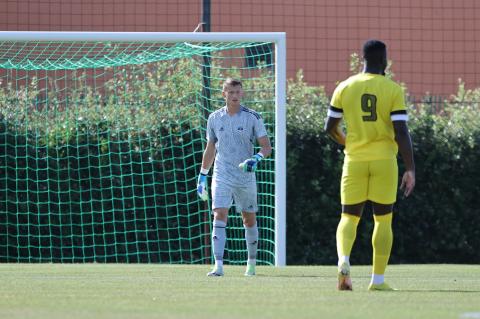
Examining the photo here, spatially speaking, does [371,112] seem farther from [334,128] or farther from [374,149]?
[334,128]

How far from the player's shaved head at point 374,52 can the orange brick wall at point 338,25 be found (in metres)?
15.6

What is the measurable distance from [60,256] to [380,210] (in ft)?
30.0

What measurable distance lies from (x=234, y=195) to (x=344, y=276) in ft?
11.0

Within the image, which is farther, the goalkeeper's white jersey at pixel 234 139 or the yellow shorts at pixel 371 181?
the goalkeeper's white jersey at pixel 234 139

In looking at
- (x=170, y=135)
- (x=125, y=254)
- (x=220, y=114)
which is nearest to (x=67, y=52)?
(x=170, y=135)

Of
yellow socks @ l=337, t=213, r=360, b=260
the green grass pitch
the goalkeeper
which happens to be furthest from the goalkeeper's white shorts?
yellow socks @ l=337, t=213, r=360, b=260

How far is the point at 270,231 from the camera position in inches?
669

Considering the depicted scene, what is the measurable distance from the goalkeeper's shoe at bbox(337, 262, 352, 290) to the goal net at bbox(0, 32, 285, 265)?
316 inches

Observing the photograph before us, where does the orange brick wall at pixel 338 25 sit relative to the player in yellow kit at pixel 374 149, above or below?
above

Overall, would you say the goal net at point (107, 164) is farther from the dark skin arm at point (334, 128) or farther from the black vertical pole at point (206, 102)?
the dark skin arm at point (334, 128)

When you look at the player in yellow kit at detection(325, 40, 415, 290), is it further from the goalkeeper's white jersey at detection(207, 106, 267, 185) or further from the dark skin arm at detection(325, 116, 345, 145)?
the goalkeeper's white jersey at detection(207, 106, 267, 185)

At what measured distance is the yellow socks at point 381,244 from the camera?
981 cm

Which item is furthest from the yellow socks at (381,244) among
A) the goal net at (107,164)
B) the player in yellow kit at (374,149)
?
the goal net at (107,164)

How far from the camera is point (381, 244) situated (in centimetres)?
984
